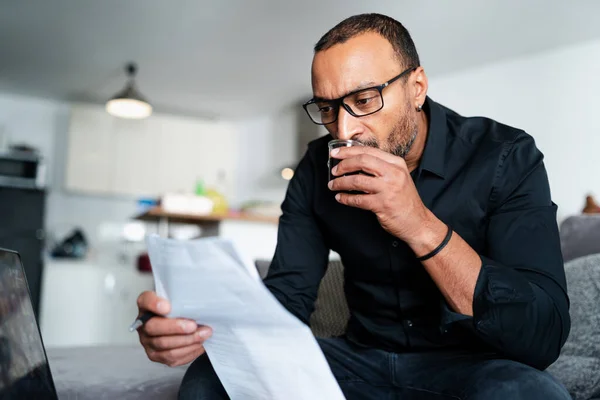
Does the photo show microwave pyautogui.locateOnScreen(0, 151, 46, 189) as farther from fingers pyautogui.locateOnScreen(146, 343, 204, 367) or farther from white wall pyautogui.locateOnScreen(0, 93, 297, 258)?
fingers pyautogui.locateOnScreen(146, 343, 204, 367)

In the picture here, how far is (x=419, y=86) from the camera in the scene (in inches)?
45.3

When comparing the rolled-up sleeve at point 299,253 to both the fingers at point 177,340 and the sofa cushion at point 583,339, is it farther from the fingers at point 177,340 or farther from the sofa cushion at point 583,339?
the sofa cushion at point 583,339

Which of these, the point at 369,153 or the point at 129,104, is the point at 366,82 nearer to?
the point at 369,153

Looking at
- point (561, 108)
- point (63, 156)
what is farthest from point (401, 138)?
point (63, 156)

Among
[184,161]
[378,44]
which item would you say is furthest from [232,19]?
[378,44]

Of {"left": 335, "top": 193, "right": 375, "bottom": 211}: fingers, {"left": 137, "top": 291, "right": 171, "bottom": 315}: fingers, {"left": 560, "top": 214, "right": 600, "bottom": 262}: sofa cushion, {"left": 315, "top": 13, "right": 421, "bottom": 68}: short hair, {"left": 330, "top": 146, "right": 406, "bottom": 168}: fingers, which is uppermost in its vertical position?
{"left": 315, "top": 13, "right": 421, "bottom": 68}: short hair

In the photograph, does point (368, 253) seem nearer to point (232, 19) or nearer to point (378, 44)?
point (378, 44)

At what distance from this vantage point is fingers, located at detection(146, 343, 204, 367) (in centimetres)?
86

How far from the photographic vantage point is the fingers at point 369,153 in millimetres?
867

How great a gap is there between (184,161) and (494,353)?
18.2 feet

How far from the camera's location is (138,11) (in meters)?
3.89

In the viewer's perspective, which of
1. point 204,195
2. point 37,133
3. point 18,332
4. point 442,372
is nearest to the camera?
point 18,332

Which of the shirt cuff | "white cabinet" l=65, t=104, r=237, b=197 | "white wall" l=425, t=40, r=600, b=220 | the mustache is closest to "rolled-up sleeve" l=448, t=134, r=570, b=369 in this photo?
the shirt cuff

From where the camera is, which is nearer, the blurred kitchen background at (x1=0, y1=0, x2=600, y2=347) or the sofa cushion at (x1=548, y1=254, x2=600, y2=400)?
the sofa cushion at (x1=548, y1=254, x2=600, y2=400)
